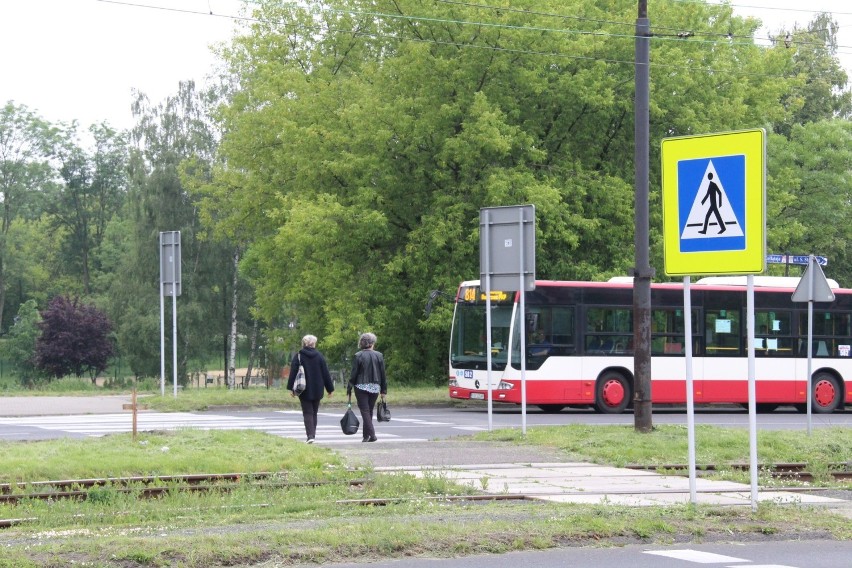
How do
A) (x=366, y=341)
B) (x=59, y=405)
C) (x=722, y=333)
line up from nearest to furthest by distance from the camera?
1. (x=366, y=341)
2. (x=59, y=405)
3. (x=722, y=333)

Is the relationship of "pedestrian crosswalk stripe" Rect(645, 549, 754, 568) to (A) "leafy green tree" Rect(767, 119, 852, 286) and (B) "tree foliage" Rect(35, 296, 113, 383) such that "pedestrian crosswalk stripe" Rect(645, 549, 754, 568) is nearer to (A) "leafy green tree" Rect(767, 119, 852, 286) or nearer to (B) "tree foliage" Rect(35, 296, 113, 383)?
(A) "leafy green tree" Rect(767, 119, 852, 286)

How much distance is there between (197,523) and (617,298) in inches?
755

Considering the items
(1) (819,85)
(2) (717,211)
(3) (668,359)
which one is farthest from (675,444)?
(1) (819,85)

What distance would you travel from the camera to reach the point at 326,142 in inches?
1487

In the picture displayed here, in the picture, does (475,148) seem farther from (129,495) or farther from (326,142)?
(129,495)

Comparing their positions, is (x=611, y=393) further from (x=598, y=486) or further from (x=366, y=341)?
(x=598, y=486)

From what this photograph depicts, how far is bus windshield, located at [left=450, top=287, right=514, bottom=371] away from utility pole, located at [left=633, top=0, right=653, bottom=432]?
8.59 metres

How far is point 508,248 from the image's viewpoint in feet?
65.1

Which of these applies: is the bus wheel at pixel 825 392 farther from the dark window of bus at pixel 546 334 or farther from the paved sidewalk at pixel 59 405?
the paved sidewalk at pixel 59 405

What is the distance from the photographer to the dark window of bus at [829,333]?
3014 cm

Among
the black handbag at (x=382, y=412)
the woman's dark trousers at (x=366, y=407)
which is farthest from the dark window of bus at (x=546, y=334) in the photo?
the woman's dark trousers at (x=366, y=407)

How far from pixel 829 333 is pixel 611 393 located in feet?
20.9

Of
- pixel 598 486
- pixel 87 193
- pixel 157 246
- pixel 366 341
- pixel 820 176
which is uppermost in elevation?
pixel 87 193

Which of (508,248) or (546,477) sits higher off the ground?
(508,248)
